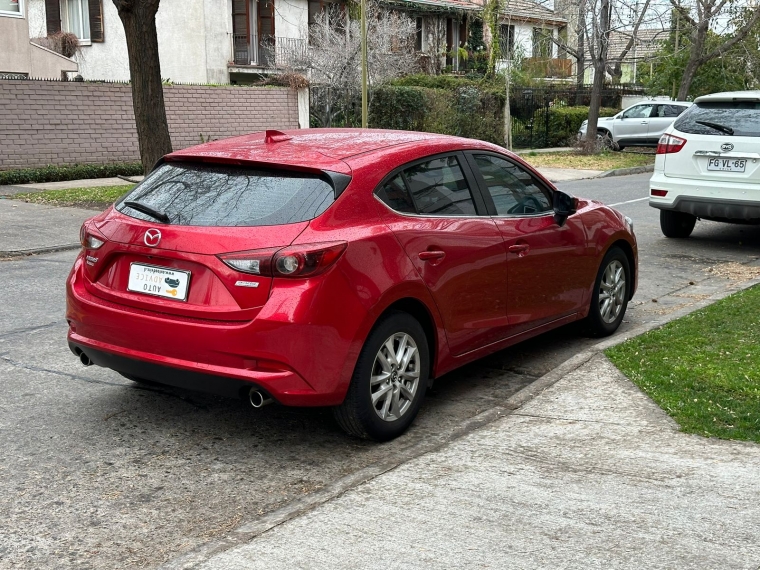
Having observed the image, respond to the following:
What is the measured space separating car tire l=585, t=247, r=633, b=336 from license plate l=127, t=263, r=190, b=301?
338 centimetres

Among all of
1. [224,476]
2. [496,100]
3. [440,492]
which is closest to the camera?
[440,492]

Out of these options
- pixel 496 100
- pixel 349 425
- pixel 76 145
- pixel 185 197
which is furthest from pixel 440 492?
pixel 496 100

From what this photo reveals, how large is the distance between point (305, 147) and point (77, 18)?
33743 millimetres

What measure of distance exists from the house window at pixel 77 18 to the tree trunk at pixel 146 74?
22.9m

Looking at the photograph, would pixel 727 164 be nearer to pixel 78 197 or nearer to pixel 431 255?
pixel 431 255

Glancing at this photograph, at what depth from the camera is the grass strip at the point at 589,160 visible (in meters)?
25.0

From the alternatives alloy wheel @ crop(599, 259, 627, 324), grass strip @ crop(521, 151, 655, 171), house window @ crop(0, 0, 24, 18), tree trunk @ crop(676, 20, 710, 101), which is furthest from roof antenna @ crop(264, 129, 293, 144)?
tree trunk @ crop(676, 20, 710, 101)

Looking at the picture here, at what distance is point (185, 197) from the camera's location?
16.1 feet

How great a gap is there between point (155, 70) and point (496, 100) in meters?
16.7

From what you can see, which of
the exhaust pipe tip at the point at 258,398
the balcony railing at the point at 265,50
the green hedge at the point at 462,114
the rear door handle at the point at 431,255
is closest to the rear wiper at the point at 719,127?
the rear door handle at the point at 431,255

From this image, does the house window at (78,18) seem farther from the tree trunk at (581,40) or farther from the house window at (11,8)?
the tree trunk at (581,40)

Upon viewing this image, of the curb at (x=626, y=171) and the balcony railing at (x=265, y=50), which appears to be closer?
the curb at (x=626, y=171)

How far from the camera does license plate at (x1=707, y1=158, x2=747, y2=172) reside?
419 inches

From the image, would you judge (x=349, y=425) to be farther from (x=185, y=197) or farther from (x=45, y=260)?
(x=45, y=260)
